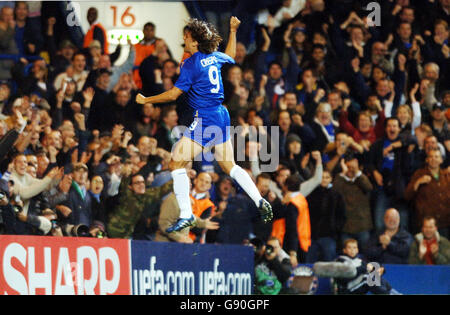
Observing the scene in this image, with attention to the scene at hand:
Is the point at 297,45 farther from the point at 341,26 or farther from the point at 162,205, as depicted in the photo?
the point at 162,205

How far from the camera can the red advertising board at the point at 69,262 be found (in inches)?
483

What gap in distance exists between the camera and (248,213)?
12.5 meters

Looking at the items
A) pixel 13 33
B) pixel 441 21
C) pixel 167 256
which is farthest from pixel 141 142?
pixel 441 21

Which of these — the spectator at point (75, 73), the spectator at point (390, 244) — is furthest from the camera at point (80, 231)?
the spectator at point (390, 244)

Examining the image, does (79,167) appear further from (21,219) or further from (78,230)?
(21,219)

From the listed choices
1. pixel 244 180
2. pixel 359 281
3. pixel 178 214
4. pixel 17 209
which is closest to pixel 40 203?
pixel 17 209

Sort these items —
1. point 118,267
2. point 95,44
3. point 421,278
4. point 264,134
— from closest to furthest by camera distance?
point 118,267 → point 421,278 → point 264,134 → point 95,44

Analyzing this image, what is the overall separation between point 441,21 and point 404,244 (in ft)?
11.9

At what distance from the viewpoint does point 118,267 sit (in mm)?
12289

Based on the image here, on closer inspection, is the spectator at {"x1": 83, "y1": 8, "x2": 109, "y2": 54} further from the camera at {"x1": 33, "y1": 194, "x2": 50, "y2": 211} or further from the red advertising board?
the red advertising board

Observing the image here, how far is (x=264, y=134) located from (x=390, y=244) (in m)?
2.25

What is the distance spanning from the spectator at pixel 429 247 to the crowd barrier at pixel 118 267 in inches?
16.2

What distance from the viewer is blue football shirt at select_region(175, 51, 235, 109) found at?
7.77 m

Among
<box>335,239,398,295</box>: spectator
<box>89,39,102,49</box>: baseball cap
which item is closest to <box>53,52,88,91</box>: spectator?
<box>89,39,102,49</box>: baseball cap
